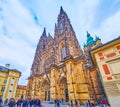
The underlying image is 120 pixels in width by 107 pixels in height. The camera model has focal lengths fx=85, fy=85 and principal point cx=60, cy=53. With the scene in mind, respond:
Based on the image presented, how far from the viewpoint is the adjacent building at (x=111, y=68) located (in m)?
6.08

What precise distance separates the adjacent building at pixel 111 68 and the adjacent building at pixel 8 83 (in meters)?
27.7

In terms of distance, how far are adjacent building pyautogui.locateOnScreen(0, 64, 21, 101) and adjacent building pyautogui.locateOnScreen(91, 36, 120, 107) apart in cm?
2773

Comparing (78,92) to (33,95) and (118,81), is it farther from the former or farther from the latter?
(33,95)

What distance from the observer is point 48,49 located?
2891cm

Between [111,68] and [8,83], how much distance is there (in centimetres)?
2886

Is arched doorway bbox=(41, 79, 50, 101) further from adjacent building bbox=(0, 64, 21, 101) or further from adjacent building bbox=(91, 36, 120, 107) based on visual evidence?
adjacent building bbox=(91, 36, 120, 107)

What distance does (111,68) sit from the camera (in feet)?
22.4

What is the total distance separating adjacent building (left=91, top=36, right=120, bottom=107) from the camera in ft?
20.0

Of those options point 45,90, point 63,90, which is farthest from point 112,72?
point 45,90

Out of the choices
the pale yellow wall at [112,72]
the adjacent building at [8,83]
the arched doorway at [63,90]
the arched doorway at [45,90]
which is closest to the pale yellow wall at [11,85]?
the adjacent building at [8,83]

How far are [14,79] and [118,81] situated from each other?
29.8 metres

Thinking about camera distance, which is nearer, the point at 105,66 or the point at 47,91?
the point at 105,66

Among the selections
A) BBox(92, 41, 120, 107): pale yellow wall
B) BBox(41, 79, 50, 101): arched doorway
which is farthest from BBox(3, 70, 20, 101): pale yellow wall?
BBox(92, 41, 120, 107): pale yellow wall

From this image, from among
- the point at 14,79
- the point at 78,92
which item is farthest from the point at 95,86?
the point at 14,79
